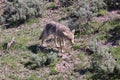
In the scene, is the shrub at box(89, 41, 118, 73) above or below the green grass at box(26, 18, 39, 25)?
above

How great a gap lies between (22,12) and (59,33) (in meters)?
3.34

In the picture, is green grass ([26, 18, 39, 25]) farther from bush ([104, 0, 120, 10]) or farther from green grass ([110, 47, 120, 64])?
green grass ([110, 47, 120, 64])

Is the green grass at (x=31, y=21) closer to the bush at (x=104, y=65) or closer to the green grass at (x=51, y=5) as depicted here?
the green grass at (x=51, y=5)

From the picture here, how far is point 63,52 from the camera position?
12.3 metres

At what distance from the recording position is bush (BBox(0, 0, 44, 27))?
1508cm

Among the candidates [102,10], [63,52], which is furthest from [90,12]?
[63,52]

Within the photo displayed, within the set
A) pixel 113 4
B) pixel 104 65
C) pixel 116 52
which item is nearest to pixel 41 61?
pixel 104 65

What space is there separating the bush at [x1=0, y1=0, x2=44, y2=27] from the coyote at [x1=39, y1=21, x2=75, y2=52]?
250cm

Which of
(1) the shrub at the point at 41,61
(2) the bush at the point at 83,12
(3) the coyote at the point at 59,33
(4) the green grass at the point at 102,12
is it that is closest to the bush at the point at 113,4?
(2) the bush at the point at 83,12

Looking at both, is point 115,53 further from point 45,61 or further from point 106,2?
point 106,2

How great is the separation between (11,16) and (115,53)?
18.5 feet

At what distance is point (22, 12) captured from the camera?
15.2 m

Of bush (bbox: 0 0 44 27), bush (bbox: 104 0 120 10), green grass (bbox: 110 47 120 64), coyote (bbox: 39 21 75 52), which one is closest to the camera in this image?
green grass (bbox: 110 47 120 64)

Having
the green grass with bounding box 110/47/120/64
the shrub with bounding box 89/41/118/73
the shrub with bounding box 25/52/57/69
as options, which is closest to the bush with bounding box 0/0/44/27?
the shrub with bounding box 25/52/57/69
